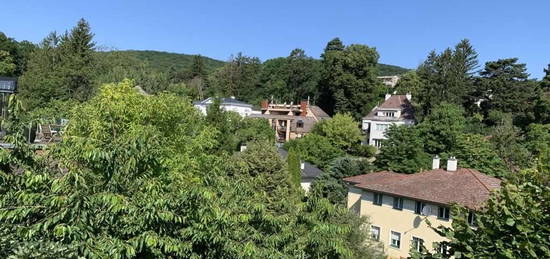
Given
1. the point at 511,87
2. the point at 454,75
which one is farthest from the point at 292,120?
the point at 511,87

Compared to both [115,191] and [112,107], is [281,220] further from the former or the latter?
[112,107]

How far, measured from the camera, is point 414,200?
26578 mm

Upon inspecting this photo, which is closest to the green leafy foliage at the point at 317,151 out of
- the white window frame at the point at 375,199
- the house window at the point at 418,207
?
the white window frame at the point at 375,199

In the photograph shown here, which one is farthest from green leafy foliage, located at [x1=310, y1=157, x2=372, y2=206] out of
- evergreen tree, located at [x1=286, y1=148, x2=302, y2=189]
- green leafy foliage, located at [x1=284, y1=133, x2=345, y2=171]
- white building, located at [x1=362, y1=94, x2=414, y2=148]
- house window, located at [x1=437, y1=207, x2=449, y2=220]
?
white building, located at [x1=362, y1=94, x2=414, y2=148]

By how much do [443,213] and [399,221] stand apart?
10.1 ft

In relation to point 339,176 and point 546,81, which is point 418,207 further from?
point 546,81

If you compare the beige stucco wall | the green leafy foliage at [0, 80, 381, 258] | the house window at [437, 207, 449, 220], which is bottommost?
the beige stucco wall

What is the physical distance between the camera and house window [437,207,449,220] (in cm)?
2518

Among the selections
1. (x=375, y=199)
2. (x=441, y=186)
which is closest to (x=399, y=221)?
(x=375, y=199)

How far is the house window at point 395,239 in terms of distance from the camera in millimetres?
27498

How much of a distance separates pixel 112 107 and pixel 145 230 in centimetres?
1483

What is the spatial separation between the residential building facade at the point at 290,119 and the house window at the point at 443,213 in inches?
1551

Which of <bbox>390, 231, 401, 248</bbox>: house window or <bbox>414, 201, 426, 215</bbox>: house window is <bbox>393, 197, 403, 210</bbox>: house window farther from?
<bbox>390, 231, 401, 248</bbox>: house window

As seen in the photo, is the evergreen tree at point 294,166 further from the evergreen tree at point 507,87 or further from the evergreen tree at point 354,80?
the evergreen tree at point 354,80
